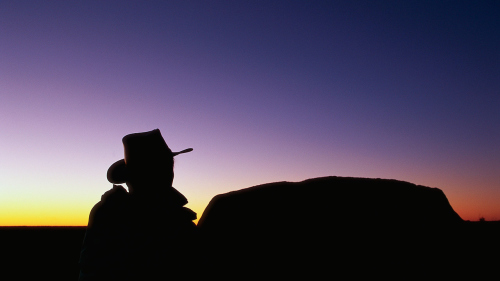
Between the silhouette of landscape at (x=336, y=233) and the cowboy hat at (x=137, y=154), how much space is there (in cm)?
78

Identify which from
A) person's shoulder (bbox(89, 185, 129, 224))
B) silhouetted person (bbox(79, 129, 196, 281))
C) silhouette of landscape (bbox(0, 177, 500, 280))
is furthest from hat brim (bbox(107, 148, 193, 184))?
silhouette of landscape (bbox(0, 177, 500, 280))

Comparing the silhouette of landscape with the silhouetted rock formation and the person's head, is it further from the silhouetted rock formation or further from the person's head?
the person's head

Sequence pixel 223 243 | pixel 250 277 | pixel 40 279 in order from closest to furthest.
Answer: pixel 250 277 → pixel 223 243 → pixel 40 279

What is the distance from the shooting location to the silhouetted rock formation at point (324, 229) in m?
3.38

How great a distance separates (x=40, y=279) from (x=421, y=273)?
12.4 metres

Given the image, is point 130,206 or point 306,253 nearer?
point 130,206

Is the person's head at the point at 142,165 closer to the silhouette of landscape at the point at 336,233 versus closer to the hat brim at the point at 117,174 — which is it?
the hat brim at the point at 117,174

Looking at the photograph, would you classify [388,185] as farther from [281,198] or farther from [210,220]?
[210,220]

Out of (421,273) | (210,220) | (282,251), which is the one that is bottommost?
(421,273)

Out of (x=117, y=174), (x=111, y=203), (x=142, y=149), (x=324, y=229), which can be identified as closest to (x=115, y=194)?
(x=111, y=203)

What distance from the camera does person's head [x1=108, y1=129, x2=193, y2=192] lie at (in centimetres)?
293

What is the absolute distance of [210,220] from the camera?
12.4ft

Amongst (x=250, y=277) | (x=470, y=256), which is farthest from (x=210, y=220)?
(x=470, y=256)

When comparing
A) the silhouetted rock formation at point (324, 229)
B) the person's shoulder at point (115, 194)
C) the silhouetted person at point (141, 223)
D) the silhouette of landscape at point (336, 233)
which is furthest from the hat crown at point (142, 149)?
the silhouetted rock formation at point (324, 229)
